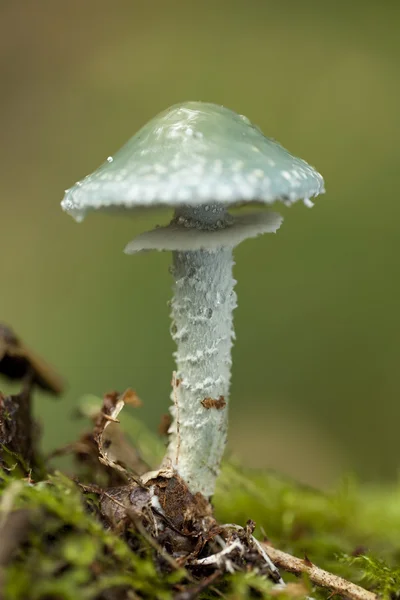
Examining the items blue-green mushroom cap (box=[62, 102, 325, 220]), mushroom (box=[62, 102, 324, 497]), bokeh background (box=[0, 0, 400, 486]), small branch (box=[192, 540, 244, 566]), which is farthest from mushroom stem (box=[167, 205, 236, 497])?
bokeh background (box=[0, 0, 400, 486])

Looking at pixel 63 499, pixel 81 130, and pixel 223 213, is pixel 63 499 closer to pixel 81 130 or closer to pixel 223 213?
pixel 223 213

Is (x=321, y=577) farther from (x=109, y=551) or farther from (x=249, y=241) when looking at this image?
(x=249, y=241)

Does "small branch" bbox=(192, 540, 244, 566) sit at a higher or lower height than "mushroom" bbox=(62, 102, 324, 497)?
lower

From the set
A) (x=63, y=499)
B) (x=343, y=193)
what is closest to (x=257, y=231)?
(x=63, y=499)

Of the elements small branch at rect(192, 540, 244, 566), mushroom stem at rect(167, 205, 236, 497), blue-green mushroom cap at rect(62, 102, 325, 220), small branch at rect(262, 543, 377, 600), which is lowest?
small branch at rect(262, 543, 377, 600)

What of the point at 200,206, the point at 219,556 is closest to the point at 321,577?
the point at 219,556

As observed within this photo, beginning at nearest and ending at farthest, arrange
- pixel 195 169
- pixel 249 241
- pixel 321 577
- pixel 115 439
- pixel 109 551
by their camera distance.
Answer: pixel 109 551 → pixel 195 169 → pixel 321 577 → pixel 115 439 → pixel 249 241

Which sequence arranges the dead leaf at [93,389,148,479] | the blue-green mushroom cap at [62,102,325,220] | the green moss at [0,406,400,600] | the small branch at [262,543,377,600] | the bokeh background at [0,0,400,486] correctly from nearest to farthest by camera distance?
the green moss at [0,406,400,600] → the blue-green mushroom cap at [62,102,325,220] → the small branch at [262,543,377,600] → the dead leaf at [93,389,148,479] → the bokeh background at [0,0,400,486]

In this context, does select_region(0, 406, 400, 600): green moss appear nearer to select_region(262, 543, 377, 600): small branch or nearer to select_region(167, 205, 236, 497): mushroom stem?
select_region(262, 543, 377, 600): small branch
